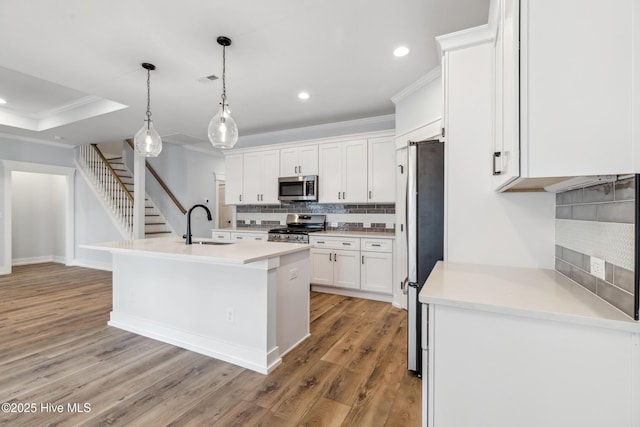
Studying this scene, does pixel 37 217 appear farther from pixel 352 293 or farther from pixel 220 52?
pixel 352 293

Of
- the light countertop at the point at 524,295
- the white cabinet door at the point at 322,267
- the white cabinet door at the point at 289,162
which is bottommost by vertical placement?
the white cabinet door at the point at 322,267

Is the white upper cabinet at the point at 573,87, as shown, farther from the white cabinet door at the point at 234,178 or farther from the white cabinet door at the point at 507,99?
the white cabinet door at the point at 234,178

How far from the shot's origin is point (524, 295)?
109cm

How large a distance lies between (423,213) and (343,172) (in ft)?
8.26

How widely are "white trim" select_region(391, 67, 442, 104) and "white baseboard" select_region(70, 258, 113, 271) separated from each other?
6.12 meters

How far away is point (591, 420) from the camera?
0.87 metres

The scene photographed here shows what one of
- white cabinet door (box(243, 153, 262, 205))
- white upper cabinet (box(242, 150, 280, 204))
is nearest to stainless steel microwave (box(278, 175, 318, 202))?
white upper cabinet (box(242, 150, 280, 204))

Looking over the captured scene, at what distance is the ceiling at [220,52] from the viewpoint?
207cm

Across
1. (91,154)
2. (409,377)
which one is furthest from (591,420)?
(91,154)

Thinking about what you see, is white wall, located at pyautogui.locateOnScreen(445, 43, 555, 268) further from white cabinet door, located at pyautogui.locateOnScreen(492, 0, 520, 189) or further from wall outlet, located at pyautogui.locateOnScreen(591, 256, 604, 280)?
wall outlet, located at pyautogui.locateOnScreen(591, 256, 604, 280)

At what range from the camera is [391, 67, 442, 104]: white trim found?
116 inches

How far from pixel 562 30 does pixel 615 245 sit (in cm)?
71

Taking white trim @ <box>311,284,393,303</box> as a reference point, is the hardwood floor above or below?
below

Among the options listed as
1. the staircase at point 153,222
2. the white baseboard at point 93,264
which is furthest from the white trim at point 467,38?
the white baseboard at point 93,264
